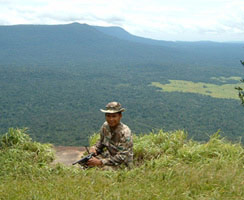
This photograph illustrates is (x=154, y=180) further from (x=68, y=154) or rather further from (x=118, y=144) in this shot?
(x=68, y=154)

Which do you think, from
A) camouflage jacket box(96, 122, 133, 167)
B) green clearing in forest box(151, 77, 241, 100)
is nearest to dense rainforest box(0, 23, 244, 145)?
green clearing in forest box(151, 77, 241, 100)

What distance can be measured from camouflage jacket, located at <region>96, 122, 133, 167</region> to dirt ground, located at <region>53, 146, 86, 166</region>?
1.22 m

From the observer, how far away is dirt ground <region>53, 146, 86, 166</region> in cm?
726

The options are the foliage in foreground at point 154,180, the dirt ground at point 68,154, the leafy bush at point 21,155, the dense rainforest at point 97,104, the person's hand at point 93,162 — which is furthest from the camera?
the dense rainforest at point 97,104

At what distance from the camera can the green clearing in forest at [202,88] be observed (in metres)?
109

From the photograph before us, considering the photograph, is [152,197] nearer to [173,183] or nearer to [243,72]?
[173,183]

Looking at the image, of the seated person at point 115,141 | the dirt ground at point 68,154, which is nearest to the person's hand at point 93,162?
the seated person at point 115,141

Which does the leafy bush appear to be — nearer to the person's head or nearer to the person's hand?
the person's hand

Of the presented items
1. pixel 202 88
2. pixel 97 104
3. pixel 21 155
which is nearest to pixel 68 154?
pixel 21 155

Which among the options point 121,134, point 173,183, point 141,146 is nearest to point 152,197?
point 173,183

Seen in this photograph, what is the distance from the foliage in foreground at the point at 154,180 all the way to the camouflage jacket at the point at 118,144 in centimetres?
40

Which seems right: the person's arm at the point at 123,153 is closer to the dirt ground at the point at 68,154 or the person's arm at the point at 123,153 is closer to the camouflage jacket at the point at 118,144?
the camouflage jacket at the point at 118,144

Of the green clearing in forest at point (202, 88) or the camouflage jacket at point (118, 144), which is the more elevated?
the camouflage jacket at point (118, 144)

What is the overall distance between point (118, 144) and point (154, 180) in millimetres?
1488
